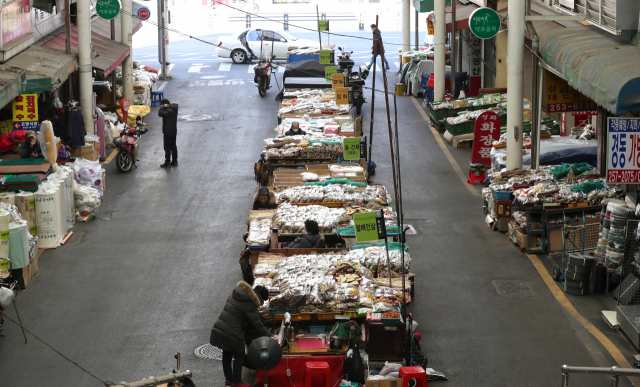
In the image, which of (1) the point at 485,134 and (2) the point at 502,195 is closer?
(2) the point at 502,195

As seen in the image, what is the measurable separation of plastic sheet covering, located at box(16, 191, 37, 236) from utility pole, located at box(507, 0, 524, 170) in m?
9.80

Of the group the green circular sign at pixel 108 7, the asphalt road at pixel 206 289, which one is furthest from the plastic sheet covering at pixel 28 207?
the green circular sign at pixel 108 7

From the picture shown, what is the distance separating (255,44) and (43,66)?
22.6 metres

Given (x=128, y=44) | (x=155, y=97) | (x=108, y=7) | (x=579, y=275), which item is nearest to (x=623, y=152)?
(x=579, y=275)

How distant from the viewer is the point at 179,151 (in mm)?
23891

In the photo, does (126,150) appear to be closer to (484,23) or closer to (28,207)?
(28,207)

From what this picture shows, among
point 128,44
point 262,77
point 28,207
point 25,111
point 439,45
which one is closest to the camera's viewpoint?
point 28,207

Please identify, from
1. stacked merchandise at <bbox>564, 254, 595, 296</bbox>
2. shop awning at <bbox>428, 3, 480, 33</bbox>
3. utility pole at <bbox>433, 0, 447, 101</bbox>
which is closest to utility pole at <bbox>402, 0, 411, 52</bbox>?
shop awning at <bbox>428, 3, 480, 33</bbox>

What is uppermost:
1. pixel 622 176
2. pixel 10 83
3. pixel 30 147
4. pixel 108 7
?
pixel 108 7

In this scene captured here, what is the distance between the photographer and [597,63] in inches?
508

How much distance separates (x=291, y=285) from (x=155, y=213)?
26.2 ft

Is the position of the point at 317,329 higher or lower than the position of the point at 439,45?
lower

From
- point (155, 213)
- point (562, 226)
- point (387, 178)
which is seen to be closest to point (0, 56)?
point (155, 213)

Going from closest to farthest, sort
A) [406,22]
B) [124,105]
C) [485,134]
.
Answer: [485,134]
[124,105]
[406,22]
